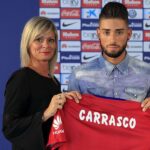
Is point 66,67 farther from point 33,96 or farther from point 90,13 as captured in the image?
point 33,96

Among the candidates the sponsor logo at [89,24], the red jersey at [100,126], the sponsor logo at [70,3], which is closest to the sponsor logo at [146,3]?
the sponsor logo at [89,24]

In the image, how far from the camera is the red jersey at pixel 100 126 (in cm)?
168

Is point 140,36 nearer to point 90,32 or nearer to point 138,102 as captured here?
point 90,32

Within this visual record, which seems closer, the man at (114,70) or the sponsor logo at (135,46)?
the man at (114,70)

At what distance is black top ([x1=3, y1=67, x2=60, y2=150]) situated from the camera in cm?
170

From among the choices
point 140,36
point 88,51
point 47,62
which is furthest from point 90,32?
point 47,62

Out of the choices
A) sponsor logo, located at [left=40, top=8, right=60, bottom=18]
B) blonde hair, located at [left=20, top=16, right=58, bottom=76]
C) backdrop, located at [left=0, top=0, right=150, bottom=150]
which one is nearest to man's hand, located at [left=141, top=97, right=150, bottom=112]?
blonde hair, located at [left=20, top=16, right=58, bottom=76]

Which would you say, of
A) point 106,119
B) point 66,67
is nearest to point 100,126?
point 106,119

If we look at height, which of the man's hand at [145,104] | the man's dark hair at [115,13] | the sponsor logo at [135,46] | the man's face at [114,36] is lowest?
the man's hand at [145,104]

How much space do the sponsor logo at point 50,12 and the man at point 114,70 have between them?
1.50 metres

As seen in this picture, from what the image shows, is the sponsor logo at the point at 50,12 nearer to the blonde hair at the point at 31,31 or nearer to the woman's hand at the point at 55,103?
the blonde hair at the point at 31,31

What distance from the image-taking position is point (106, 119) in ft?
5.66

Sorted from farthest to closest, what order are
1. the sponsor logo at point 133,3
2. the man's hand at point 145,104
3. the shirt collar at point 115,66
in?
1. the sponsor logo at point 133,3
2. the shirt collar at point 115,66
3. the man's hand at point 145,104

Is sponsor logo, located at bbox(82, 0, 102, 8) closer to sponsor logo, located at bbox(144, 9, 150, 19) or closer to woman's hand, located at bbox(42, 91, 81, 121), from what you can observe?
sponsor logo, located at bbox(144, 9, 150, 19)
